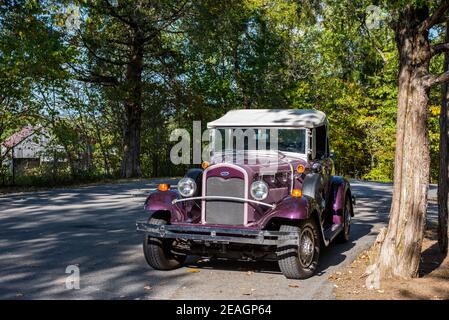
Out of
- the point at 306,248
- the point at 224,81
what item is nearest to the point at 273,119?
the point at 306,248

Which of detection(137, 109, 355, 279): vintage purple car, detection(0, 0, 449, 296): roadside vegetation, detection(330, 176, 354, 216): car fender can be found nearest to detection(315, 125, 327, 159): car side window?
detection(137, 109, 355, 279): vintage purple car

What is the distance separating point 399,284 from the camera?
5926 mm

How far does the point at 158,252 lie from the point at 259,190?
1.59 meters

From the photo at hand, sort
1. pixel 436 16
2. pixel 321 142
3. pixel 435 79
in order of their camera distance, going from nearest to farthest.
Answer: pixel 435 79 → pixel 436 16 → pixel 321 142

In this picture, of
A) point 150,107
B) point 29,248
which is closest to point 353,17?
point 29,248

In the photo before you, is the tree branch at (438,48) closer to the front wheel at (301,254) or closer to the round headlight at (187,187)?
the front wheel at (301,254)

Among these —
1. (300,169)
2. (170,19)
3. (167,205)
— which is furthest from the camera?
(170,19)

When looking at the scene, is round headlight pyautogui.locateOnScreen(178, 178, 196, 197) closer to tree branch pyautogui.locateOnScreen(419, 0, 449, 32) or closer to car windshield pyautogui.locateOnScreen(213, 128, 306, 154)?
car windshield pyautogui.locateOnScreen(213, 128, 306, 154)

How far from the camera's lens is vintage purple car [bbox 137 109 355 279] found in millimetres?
6320

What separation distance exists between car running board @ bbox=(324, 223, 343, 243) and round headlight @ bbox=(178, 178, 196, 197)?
207 cm

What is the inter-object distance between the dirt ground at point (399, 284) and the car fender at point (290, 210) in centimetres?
94

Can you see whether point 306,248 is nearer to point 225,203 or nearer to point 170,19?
point 225,203

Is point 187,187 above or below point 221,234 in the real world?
above

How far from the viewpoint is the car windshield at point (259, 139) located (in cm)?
830
